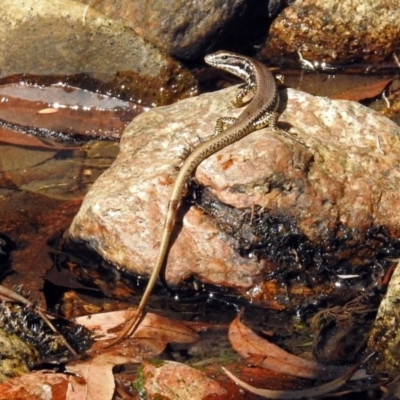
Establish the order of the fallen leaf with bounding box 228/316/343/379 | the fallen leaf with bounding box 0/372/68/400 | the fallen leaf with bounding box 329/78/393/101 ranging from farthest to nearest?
the fallen leaf with bounding box 329/78/393/101 → the fallen leaf with bounding box 228/316/343/379 → the fallen leaf with bounding box 0/372/68/400

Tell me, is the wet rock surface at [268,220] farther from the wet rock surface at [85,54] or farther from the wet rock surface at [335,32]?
the wet rock surface at [335,32]

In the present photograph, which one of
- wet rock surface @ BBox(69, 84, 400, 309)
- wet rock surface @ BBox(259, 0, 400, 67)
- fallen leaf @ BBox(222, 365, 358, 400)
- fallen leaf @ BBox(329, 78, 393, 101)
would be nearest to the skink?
wet rock surface @ BBox(69, 84, 400, 309)

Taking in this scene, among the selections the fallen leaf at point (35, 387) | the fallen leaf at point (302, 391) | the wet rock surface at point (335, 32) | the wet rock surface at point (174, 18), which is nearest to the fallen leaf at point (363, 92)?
the wet rock surface at point (335, 32)

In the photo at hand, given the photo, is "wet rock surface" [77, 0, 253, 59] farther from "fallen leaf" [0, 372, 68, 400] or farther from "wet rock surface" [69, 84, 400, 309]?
"fallen leaf" [0, 372, 68, 400]

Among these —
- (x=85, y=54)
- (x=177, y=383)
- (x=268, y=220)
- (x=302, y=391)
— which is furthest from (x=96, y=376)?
(x=85, y=54)

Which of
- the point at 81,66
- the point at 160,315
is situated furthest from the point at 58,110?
the point at 160,315

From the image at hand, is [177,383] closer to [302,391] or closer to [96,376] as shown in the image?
[96,376]
